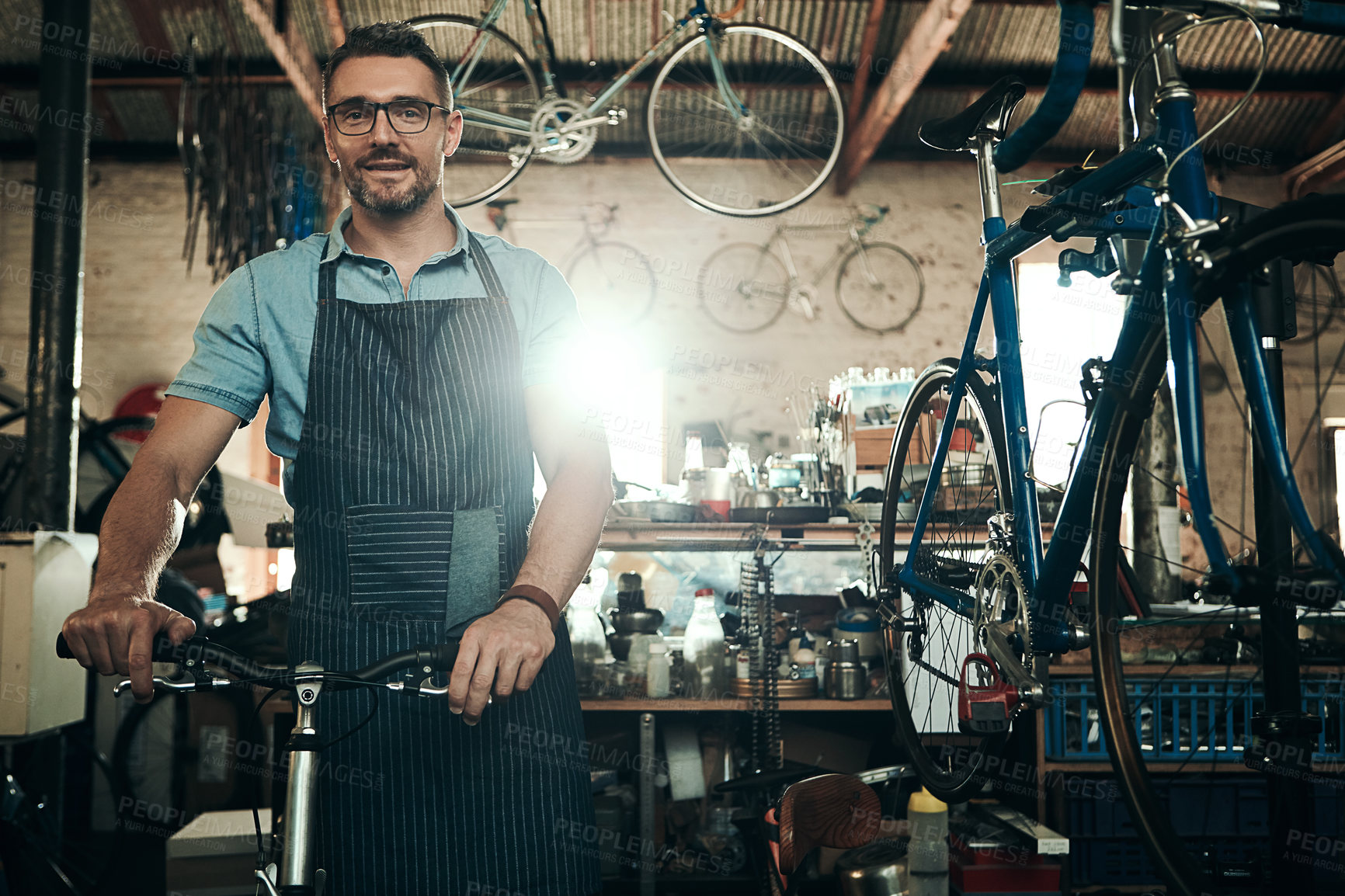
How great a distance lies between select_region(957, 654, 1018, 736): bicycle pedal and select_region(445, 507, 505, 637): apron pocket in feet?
2.87

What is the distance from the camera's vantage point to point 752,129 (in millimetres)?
5895

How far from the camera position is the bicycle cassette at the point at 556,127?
201 inches

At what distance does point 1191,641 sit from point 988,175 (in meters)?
1.78

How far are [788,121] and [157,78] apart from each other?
4.40 m

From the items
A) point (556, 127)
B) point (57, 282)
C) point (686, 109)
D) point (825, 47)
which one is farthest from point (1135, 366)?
point (686, 109)

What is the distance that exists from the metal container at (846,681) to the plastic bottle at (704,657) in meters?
0.36

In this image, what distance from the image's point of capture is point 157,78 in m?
6.51

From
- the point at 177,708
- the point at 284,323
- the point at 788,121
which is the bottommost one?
the point at 177,708

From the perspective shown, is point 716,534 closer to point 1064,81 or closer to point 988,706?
point 988,706

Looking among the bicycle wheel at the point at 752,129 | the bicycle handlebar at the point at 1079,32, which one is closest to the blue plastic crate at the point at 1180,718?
the bicycle handlebar at the point at 1079,32

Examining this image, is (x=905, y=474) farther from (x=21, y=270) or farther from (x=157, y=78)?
(x=21, y=270)

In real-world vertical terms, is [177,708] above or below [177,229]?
below

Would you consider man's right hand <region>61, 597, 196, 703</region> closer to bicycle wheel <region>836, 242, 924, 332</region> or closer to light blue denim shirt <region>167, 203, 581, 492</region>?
light blue denim shirt <region>167, 203, 581, 492</region>

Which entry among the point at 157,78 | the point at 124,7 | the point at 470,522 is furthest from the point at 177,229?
the point at 470,522
